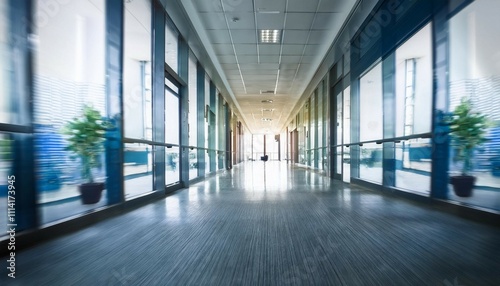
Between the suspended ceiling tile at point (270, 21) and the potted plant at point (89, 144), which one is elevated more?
the suspended ceiling tile at point (270, 21)

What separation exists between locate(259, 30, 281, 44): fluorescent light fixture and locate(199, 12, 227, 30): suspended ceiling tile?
900 millimetres

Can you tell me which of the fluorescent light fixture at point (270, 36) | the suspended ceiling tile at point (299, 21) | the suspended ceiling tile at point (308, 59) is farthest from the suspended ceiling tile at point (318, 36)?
the suspended ceiling tile at point (308, 59)

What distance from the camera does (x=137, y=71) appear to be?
13.1 feet

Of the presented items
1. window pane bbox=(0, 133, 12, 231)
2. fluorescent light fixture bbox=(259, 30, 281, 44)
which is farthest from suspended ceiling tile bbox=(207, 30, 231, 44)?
window pane bbox=(0, 133, 12, 231)

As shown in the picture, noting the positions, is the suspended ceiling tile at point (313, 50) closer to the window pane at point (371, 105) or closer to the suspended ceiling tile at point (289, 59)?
the suspended ceiling tile at point (289, 59)

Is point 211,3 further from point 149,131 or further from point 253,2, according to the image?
point 149,131

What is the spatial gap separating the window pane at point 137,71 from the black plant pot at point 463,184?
156 inches

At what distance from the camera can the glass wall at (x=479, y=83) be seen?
260cm

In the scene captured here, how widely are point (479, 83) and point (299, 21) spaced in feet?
11.7

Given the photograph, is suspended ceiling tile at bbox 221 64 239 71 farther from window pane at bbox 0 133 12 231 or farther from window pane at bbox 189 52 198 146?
window pane at bbox 0 133 12 231

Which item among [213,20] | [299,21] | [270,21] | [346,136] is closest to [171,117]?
[213,20]

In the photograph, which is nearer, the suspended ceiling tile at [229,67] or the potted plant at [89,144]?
the potted plant at [89,144]

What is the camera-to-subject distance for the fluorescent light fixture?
603 centimetres

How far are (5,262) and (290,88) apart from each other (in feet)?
34.7
